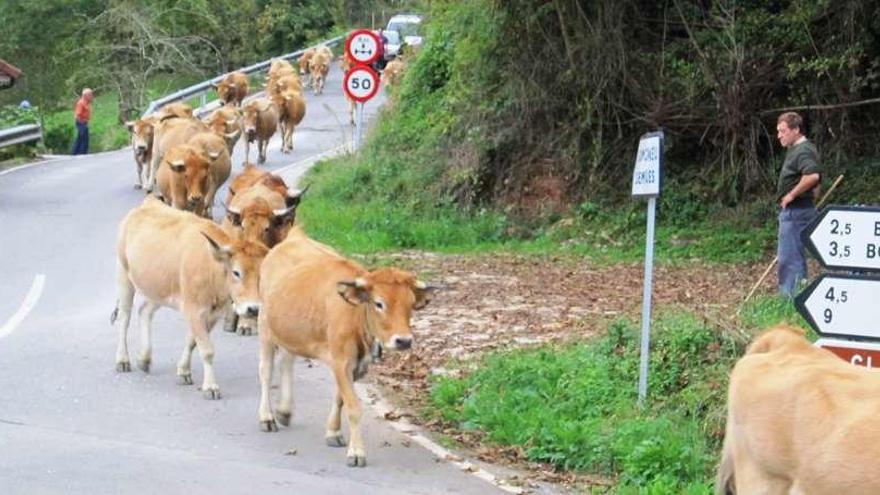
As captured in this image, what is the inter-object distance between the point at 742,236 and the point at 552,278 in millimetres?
3489

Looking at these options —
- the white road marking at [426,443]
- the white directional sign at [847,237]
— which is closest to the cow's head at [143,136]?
the white road marking at [426,443]

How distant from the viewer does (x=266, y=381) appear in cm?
1198

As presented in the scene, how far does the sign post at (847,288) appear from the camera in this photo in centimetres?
883

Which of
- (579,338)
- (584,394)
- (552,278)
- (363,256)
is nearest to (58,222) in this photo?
(363,256)

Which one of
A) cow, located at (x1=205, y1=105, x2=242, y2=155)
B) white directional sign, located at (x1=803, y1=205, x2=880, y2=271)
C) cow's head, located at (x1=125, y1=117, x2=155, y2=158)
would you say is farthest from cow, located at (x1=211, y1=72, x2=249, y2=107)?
white directional sign, located at (x1=803, y1=205, x2=880, y2=271)

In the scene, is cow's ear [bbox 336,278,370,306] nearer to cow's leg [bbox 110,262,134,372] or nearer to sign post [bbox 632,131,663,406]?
sign post [bbox 632,131,663,406]

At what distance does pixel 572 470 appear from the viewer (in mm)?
10867

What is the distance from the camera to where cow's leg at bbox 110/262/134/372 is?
13867mm

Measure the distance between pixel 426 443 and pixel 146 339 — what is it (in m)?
3.55

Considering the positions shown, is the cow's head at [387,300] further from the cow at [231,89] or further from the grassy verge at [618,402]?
the cow at [231,89]

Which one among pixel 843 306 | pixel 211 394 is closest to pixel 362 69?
pixel 211 394

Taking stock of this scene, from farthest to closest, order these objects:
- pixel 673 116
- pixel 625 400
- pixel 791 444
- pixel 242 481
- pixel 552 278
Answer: pixel 673 116, pixel 552 278, pixel 625 400, pixel 242 481, pixel 791 444

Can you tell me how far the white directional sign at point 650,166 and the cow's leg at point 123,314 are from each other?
5088 millimetres

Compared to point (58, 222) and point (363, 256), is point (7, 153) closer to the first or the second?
point (58, 222)
